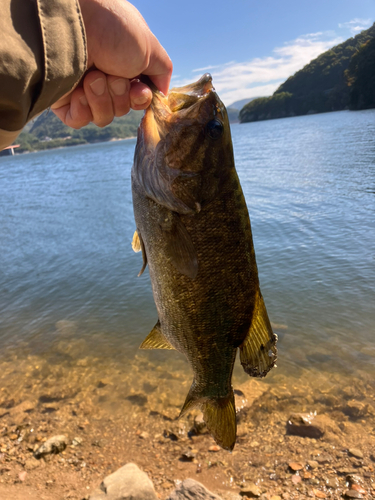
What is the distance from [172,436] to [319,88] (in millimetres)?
137782

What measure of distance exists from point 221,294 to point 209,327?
10.1 inches

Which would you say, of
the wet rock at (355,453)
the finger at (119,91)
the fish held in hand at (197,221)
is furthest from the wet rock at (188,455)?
the finger at (119,91)

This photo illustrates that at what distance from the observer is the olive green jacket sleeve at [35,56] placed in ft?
4.14

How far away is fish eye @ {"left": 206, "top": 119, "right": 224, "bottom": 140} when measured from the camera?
6.98ft

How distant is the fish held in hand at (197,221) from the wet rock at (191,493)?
210 cm

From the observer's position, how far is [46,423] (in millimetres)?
5711

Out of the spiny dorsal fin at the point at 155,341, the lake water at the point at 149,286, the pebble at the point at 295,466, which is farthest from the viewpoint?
the lake water at the point at 149,286

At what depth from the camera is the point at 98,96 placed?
2264 millimetres

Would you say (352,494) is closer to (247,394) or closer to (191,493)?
(191,493)

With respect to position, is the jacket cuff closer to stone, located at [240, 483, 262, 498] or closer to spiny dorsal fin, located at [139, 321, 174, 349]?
spiny dorsal fin, located at [139, 321, 174, 349]

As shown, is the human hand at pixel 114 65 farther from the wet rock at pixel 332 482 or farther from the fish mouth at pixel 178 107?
the wet rock at pixel 332 482

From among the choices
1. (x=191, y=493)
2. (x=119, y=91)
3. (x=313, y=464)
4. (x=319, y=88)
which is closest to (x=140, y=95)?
(x=119, y=91)

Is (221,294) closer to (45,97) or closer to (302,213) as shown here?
(45,97)

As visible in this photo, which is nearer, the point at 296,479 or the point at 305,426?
the point at 296,479
